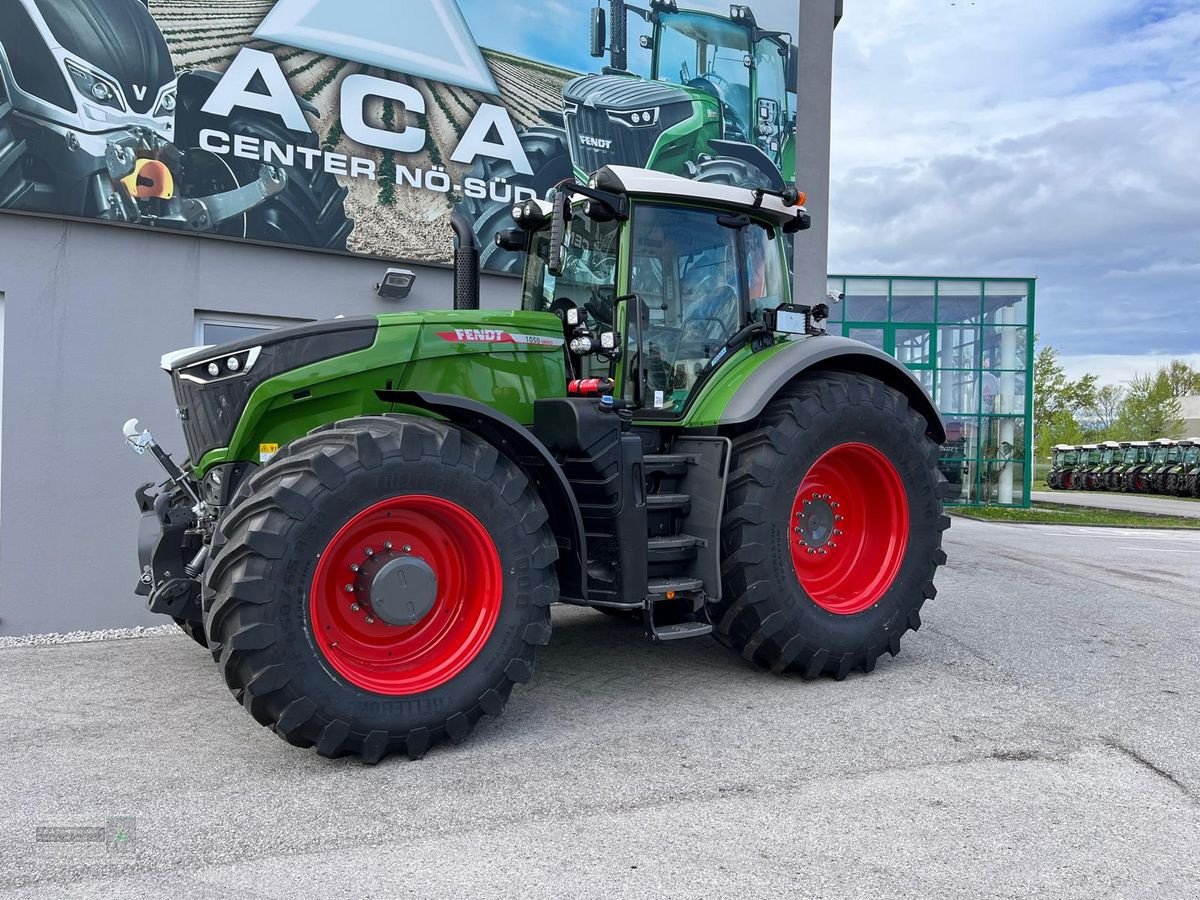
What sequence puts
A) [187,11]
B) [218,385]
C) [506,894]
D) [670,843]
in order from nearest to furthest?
[506,894], [670,843], [218,385], [187,11]

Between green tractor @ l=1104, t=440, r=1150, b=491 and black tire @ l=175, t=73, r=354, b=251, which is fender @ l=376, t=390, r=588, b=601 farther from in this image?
green tractor @ l=1104, t=440, r=1150, b=491

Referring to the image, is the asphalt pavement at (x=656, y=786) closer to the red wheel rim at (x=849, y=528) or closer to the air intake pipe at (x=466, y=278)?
the red wheel rim at (x=849, y=528)

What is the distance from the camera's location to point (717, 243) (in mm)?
5215

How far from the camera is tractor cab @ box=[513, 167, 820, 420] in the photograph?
4.82m

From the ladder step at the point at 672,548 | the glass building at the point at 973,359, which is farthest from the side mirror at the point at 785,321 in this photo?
the glass building at the point at 973,359

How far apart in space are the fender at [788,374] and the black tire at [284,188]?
373cm

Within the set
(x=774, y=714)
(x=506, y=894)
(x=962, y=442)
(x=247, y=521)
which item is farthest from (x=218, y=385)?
(x=962, y=442)

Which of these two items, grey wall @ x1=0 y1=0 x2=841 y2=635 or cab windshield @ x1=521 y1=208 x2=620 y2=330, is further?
grey wall @ x1=0 y1=0 x2=841 y2=635

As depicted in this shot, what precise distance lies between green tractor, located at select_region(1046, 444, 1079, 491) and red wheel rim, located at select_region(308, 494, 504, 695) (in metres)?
41.4

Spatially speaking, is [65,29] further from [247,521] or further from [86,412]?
[247,521]

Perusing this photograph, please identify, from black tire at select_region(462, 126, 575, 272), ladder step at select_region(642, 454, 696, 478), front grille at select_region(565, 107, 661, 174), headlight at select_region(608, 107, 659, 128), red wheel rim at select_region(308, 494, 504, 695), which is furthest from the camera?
headlight at select_region(608, 107, 659, 128)

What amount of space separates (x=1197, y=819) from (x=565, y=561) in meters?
2.60

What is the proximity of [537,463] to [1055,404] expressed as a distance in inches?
1856

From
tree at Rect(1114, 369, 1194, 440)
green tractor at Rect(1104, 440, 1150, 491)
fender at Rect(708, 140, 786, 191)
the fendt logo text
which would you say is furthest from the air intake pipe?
tree at Rect(1114, 369, 1194, 440)
